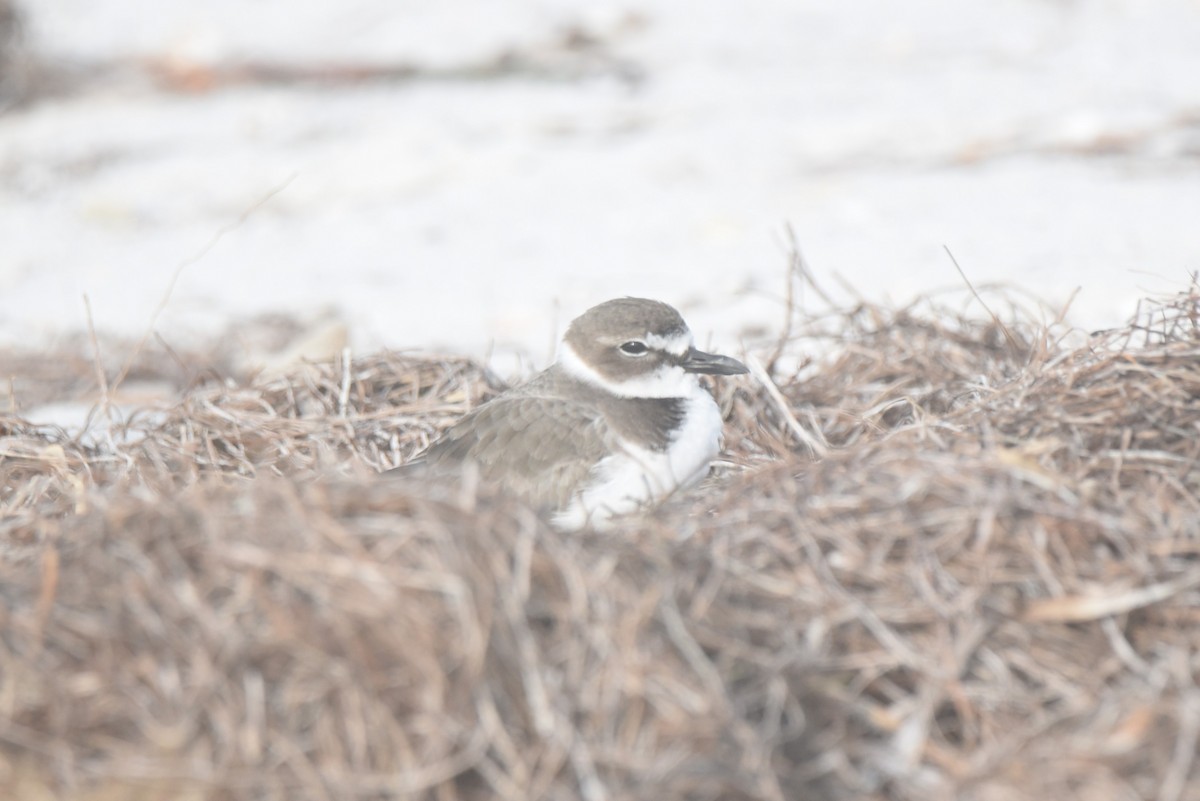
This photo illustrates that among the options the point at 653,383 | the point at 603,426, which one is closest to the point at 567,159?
the point at 653,383

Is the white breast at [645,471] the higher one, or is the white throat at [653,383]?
the white throat at [653,383]

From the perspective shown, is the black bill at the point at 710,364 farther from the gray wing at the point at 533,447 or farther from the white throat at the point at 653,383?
the gray wing at the point at 533,447

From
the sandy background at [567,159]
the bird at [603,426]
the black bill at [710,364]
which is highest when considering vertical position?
the black bill at [710,364]

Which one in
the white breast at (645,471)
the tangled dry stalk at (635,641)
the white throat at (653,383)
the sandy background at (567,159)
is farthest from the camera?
the sandy background at (567,159)

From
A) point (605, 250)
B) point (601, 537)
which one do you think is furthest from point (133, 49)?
point (601, 537)

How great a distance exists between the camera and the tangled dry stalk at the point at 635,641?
8.80 feet

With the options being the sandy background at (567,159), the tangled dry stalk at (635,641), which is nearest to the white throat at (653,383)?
the tangled dry stalk at (635,641)

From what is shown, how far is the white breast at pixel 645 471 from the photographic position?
411 cm

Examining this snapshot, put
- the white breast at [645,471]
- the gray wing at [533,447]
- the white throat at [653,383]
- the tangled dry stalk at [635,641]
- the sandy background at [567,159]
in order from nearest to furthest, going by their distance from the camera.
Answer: the tangled dry stalk at [635,641], the white breast at [645,471], the gray wing at [533,447], the white throat at [653,383], the sandy background at [567,159]

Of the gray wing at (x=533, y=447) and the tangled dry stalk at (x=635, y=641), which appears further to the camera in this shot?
the gray wing at (x=533, y=447)

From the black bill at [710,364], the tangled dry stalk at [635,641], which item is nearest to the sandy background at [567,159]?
the black bill at [710,364]

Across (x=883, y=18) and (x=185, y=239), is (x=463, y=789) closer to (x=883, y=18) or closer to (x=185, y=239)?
(x=185, y=239)

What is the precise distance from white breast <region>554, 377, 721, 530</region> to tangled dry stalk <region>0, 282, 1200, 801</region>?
55 cm

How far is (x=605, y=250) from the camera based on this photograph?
7359 mm
